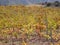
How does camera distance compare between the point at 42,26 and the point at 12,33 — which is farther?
the point at 42,26

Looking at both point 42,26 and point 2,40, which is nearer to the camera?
point 2,40

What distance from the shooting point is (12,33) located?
35.6 feet

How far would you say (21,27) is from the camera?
12195 mm

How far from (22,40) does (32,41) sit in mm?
332

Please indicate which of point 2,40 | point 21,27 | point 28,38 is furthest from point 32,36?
point 21,27

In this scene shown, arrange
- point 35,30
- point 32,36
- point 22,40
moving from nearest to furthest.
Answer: point 22,40 < point 32,36 < point 35,30

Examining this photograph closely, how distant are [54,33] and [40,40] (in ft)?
3.94

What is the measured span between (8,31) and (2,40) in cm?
130

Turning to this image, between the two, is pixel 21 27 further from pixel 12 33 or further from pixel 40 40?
pixel 40 40

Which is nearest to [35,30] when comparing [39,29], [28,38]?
[39,29]

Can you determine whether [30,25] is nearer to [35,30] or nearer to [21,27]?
[21,27]

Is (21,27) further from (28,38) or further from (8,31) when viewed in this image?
(28,38)

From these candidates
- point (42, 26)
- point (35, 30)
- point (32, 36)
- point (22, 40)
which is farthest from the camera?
point (42, 26)

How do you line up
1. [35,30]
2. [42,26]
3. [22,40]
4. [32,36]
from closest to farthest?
[22,40], [32,36], [35,30], [42,26]
